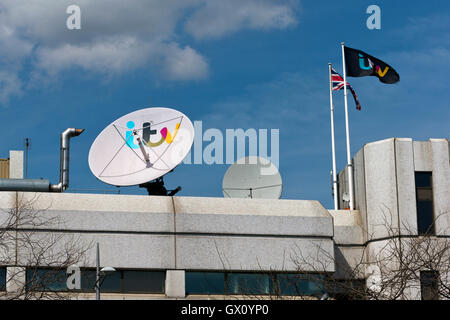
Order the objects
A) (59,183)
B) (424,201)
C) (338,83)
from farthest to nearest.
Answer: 1. (338,83)
2. (59,183)
3. (424,201)

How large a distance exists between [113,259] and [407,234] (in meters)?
12.1

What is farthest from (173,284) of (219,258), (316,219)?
(316,219)

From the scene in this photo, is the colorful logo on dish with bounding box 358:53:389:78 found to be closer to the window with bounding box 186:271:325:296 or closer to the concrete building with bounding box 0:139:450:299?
the concrete building with bounding box 0:139:450:299

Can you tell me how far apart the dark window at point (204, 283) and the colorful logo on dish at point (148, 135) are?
636 cm

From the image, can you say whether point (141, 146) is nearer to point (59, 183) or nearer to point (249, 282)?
point (59, 183)

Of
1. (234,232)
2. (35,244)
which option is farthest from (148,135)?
(35,244)

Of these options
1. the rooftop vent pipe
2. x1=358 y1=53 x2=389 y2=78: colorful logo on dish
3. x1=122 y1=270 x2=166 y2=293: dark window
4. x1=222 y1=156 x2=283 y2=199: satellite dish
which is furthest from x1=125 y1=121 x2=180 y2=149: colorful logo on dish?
x1=358 y1=53 x2=389 y2=78: colorful logo on dish

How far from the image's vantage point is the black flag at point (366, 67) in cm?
4028

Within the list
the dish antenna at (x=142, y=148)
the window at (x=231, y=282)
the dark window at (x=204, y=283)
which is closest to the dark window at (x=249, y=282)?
the window at (x=231, y=282)

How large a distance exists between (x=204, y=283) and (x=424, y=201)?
10062 millimetres

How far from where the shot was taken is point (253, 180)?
3709 cm
